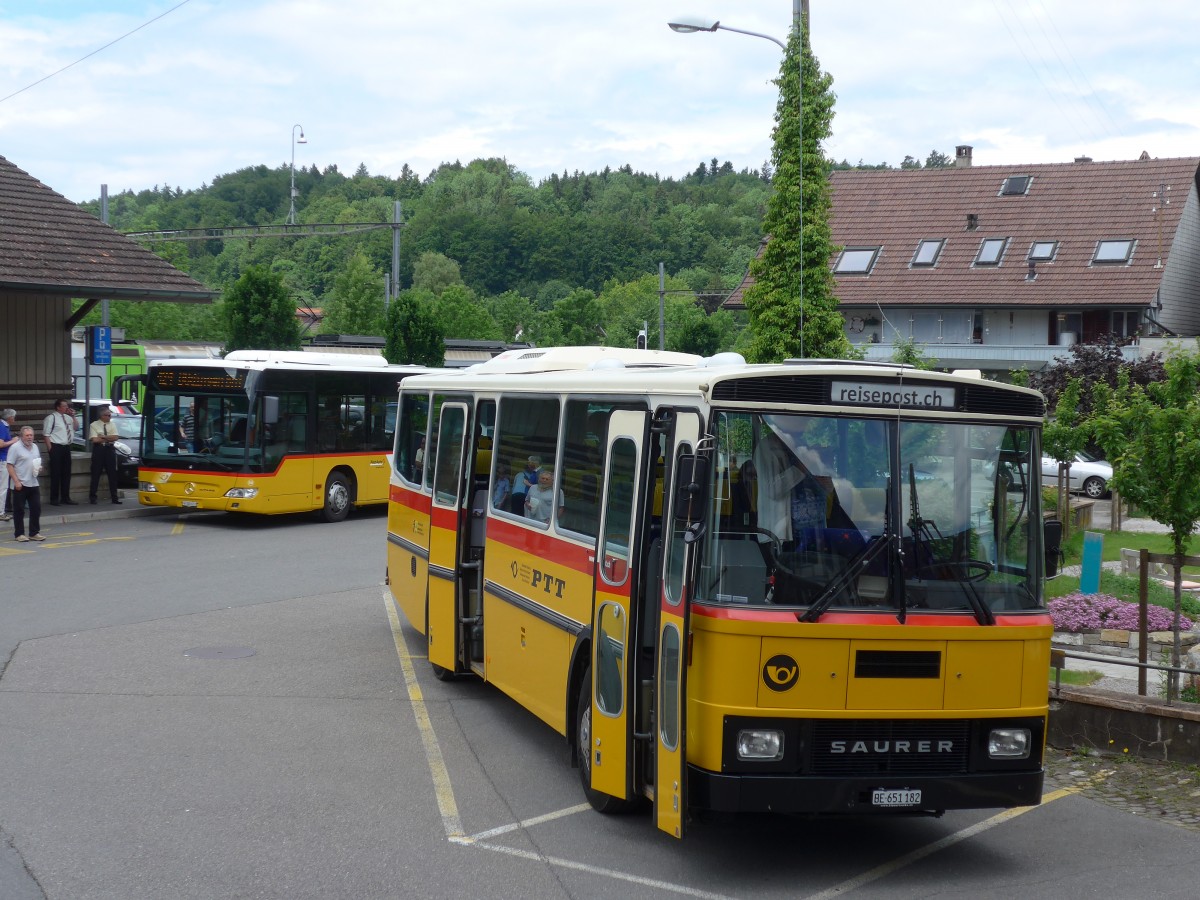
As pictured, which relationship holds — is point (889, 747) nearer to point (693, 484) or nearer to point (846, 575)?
point (846, 575)

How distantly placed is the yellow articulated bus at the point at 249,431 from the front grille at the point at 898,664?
1595 cm

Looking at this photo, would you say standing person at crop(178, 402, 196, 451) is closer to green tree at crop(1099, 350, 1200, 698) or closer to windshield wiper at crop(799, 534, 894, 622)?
green tree at crop(1099, 350, 1200, 698)

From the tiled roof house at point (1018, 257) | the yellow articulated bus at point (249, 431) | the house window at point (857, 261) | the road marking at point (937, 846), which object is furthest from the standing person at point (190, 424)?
the house window at point (857, 261)

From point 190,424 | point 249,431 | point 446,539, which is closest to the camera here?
point 446,539

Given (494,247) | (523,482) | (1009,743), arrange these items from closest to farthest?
(1009,743) < (523,482) < (494,247)

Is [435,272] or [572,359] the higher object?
[435,272]

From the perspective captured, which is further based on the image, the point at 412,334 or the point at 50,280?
the point at 412,334

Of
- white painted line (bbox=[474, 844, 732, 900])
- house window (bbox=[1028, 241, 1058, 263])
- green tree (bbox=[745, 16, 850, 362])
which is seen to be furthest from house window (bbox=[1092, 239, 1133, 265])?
white painted line (bbox=[474, 844, 732, 900])

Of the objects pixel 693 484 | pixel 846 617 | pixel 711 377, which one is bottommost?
pixel 846 617

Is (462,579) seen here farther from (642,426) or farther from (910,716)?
(910,716)

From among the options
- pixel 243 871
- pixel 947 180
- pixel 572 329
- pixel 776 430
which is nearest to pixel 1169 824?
pixel 776 430

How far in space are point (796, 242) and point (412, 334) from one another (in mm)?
23880

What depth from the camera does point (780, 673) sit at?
661cm

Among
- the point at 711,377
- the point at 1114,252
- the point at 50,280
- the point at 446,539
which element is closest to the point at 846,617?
the point at 711,377
